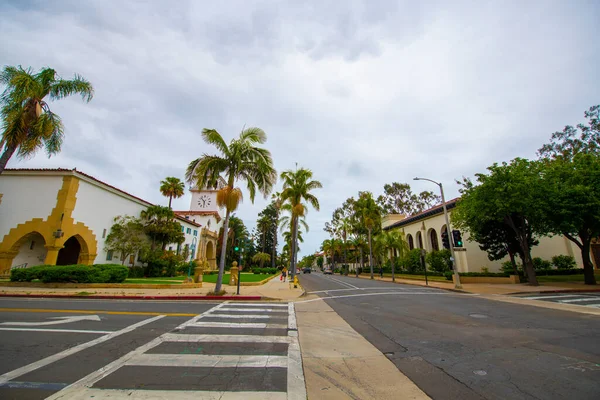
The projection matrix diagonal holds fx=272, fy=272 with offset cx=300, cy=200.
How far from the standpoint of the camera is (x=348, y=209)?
6209cm

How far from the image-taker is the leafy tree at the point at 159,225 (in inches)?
1214

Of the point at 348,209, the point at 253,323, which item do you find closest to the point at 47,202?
the point at 253,323

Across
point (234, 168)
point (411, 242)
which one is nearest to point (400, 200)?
point (411, 242)

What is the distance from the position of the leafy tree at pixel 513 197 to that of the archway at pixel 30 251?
35.6 metres

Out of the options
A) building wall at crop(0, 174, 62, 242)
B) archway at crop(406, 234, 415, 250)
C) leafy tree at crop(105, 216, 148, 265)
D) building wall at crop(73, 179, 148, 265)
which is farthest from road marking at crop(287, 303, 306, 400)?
archway at crop(406, 234, 415, 250)

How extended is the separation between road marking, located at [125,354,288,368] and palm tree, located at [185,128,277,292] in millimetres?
9914

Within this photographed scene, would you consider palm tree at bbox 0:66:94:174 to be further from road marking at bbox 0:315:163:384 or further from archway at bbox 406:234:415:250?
archway at bbox 406:234:415:250

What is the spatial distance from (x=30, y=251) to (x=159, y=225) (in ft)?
35.1

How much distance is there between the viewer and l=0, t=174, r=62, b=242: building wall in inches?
849

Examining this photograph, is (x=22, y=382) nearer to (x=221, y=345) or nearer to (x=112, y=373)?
(x=112, y=373)

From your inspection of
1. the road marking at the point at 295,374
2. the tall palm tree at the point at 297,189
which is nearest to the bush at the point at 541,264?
the tall palm tree at the point at 297,189

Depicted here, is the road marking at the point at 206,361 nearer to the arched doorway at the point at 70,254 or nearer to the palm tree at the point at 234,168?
the palm tree at the point at 234,168

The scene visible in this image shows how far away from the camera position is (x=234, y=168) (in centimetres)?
1592

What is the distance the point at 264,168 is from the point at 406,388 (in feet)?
43.8
